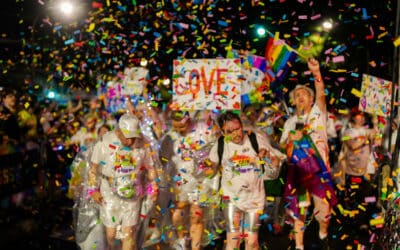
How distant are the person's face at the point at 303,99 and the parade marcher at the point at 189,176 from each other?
1.30 m

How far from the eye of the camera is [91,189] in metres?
5.84

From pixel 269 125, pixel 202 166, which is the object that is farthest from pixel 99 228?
pixel 269 125

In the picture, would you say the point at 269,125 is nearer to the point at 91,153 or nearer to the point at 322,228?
the point at 322,228

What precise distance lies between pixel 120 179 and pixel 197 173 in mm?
1388

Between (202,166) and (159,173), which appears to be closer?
(159,173)

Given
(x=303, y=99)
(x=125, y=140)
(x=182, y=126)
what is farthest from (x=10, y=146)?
(x=303, y=99)

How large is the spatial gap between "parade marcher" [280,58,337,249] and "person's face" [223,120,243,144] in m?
1.21

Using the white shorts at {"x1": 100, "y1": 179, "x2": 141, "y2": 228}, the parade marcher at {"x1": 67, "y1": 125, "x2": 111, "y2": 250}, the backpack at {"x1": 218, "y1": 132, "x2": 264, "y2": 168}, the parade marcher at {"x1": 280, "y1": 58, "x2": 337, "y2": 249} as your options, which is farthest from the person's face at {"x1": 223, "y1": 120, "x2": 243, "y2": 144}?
the parade marcher at {"x1": 67, "y1": 125, "x2": 111, "y2": 250}

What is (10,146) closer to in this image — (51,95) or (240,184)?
(240,184)

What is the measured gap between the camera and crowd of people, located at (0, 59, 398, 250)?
569 cm

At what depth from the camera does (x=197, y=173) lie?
666 centimetres

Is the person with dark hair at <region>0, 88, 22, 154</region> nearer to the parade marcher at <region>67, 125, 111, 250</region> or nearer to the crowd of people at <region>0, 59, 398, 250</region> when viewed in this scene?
the crowd of people at <region>0, 59, 398, 250</region>

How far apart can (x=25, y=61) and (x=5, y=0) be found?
135 inches

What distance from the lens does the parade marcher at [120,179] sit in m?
5.60
